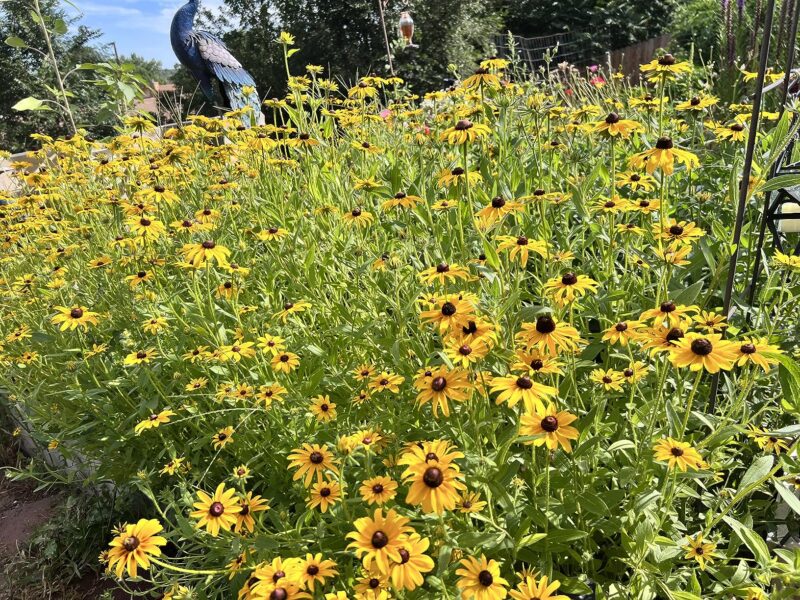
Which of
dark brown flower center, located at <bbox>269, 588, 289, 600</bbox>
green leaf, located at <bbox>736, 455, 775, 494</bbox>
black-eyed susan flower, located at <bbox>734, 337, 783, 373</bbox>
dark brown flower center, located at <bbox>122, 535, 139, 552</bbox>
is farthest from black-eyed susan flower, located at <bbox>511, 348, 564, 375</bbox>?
dark brown flower center, located at <bbox>122, 535, 139, 552</bbox>

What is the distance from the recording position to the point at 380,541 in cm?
90

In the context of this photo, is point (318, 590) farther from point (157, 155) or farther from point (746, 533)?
point (157, 155)

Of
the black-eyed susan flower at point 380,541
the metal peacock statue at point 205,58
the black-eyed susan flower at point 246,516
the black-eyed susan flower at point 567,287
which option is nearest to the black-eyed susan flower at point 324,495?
the black-eyed susan flower at point 246,516

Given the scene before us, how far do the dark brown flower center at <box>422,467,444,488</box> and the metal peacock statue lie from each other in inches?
223

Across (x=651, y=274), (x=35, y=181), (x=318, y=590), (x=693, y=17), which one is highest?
(x=693, y=17)

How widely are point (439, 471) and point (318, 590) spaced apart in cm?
44

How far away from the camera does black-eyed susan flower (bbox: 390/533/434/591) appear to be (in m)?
0.86

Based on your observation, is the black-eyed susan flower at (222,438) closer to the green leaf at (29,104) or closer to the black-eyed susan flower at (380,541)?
the black-eyed susan flower at (380,541)

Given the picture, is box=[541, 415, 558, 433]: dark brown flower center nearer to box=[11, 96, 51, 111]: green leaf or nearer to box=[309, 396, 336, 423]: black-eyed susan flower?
box=[309, 396, 336, 423]: black-eyed susan flower

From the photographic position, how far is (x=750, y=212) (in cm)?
188

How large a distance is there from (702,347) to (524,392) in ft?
1.05

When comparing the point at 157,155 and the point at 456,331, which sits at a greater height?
the point at 157,155

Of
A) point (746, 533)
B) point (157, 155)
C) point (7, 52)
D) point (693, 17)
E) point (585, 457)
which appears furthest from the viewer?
point (7, 52)

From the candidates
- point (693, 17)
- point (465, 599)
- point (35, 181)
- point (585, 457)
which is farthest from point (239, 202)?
point (693, 17)
